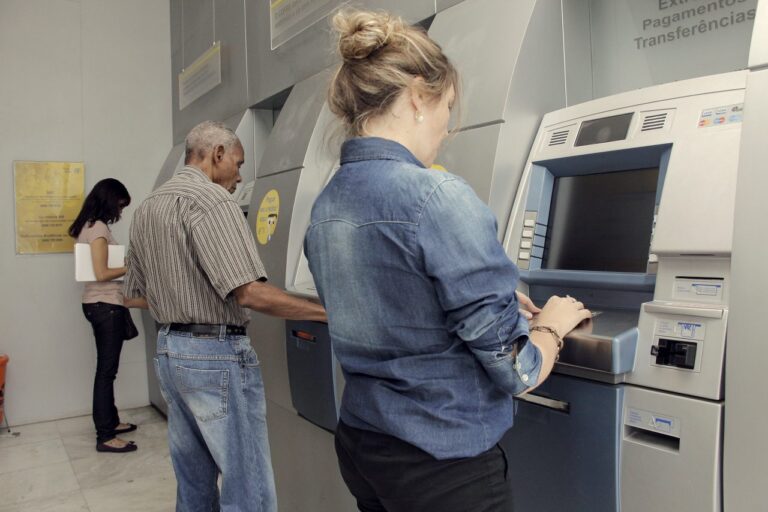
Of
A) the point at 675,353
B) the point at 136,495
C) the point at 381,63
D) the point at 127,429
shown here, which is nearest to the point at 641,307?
the point at 675,353

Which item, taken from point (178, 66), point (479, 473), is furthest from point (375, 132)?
point (178, 66)

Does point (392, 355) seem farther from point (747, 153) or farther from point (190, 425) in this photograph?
point (190, 425)

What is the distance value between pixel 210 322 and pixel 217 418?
11.4 inches

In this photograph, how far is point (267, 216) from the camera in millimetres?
2725

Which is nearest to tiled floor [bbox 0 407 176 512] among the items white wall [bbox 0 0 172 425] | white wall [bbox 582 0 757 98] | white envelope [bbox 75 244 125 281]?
white wall [bbox 0 0 172 425]

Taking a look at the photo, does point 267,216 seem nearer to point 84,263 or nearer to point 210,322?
point 210,322

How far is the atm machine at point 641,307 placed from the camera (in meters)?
1.17

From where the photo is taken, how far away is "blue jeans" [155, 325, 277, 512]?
6.30 feet

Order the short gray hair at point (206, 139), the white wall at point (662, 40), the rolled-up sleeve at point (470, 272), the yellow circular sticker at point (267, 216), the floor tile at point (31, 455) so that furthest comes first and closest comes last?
1. the floor tile at point (31, 455)
2. the yellow circular sticker at point (267, 216)
3. the short gray hair at point (206, 139)
4. the white wall at point (662, 40)
5. the rolled-up sleeve at point (470, 272)

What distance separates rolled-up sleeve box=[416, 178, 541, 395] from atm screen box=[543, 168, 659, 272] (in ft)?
2.14

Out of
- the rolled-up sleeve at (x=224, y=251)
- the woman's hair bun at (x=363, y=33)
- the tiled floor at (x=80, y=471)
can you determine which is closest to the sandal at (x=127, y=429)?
the tiled floor at (x=80, y=471)

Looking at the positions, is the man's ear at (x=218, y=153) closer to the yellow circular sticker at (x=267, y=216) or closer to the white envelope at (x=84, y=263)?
the yellow circular sticker at (x=267, y=216)

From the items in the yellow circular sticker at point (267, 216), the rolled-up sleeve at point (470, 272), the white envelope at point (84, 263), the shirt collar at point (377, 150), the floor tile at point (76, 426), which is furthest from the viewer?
the floor tile at point (76, 426)

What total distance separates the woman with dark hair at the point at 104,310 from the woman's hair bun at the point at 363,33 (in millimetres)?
3083
